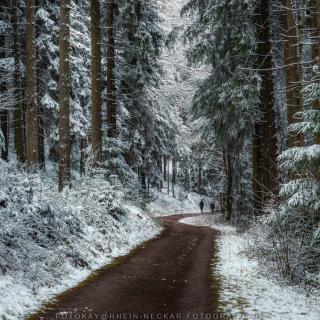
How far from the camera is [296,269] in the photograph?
8867 mm

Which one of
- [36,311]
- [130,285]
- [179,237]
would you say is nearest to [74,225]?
[130,285]

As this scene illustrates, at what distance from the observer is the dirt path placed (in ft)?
21.7

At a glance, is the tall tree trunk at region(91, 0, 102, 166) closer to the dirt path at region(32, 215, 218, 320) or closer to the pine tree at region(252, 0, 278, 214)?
the dirt path at region(32, 215, 218, 320)

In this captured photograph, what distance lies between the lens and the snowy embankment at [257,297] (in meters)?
6.77

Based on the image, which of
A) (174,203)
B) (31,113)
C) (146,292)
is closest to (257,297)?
(146,292)

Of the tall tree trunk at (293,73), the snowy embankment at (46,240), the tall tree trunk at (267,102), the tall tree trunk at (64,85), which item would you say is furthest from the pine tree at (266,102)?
the tall tree trunk at (64,85)

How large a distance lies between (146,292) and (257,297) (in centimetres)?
205

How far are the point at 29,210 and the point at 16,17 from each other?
1381 centimetres

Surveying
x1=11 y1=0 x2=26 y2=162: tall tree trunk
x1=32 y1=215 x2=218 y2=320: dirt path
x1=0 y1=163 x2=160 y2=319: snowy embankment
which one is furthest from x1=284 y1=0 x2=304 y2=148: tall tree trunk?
x1=11 y1=0 x2=26 y2=162: tall tree trunk

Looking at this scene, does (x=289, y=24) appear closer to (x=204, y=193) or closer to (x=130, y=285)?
(x=130, y=285)

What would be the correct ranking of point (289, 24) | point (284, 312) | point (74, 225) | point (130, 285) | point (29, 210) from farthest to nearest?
point (289, 24) → point (74, 225) → point (29, 210) → point (130, 285) → point (284, 312)

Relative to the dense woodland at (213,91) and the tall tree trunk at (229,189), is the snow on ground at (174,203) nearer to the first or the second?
the tall tree trunk at (229,189)

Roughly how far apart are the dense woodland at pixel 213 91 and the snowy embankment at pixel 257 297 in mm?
605

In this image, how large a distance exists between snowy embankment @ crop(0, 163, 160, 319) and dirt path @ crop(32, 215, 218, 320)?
43 centimetres
